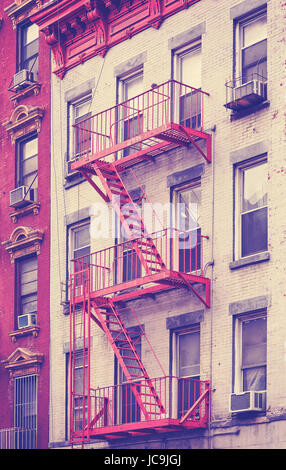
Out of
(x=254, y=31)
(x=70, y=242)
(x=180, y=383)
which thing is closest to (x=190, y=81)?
(x=254, y=31)

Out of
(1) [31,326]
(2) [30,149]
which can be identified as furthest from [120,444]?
(2) [30,149]

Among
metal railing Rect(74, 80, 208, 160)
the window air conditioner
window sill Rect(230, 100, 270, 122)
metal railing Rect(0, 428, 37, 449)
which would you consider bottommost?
metal railing Rect(0, 428, 37, 449)

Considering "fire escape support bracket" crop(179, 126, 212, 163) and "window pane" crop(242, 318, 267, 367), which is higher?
"fire escape support bracket" crop(179, 126, 212, 163)

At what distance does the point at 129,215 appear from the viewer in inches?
1113

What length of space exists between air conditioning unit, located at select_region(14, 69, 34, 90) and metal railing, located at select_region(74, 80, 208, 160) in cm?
318

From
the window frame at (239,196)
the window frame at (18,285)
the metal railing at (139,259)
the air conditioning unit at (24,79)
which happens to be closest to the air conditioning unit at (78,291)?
the metal railing at (139,259)

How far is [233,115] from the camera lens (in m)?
26.6

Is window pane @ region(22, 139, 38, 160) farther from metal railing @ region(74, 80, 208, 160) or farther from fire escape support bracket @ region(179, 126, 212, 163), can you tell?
fire escape support bracket @ region(179, 126, 212, 163)

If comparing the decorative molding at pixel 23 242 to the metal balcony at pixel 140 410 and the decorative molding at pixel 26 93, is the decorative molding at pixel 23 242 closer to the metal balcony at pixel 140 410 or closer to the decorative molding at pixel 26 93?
the decorative molding at pixel 26 93

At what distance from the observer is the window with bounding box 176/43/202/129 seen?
28.0 m

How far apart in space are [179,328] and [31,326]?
6356 mm

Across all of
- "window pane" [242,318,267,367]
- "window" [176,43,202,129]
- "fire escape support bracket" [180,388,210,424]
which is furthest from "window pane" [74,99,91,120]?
"fire escape support bracket" [180,388,210,424]

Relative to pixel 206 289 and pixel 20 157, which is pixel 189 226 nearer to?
pixel 206 289

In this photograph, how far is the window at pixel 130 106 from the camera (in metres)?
29.8
